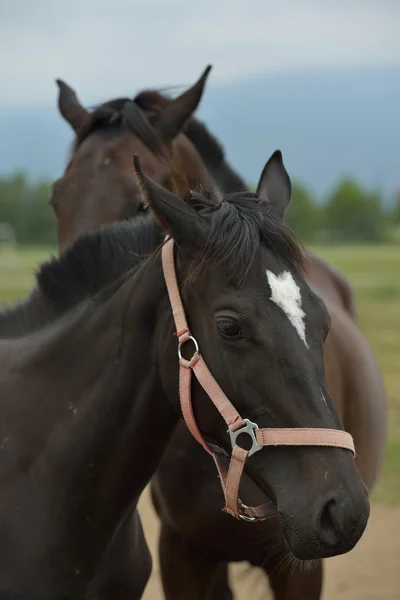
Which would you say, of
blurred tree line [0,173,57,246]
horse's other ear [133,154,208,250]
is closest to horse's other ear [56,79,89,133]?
horse's other ear [133,154,208,250]

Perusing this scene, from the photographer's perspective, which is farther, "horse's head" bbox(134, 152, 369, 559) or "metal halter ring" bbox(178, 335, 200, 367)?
"metal halter ring" bbox(178, 335, 200, 367)

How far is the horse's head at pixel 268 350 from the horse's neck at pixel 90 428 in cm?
21

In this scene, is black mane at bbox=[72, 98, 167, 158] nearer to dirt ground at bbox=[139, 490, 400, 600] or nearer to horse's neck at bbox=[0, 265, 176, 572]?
horse's neck at bbox=[0, 265, 176, 572]

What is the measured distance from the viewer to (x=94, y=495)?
256cm

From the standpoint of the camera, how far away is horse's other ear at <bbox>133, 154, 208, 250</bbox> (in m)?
2.18

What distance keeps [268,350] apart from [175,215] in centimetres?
47

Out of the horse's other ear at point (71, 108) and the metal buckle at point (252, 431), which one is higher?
the horse's other ear at point (71, 108)

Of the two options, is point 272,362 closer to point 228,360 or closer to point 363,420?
point 228,360

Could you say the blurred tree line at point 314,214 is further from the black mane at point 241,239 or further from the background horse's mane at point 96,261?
the black mane at point 241,239

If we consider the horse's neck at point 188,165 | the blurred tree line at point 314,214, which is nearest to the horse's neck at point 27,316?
the horse's neck at point 188,165

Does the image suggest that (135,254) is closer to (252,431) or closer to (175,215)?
(175,215)

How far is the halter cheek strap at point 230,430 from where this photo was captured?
2045 mm

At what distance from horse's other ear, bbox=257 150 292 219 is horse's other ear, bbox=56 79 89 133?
5.76ft

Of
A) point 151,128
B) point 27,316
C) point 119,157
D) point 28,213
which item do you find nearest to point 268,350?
point 27,316
